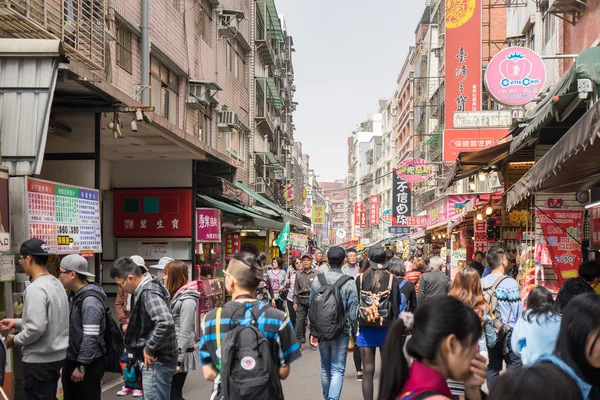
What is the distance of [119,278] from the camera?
621 cm

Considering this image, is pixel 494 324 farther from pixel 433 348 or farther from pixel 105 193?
pixel 105 193

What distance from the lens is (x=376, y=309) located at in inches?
321

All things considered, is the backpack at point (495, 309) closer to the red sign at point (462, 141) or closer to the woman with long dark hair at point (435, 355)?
the woman with long dark hair at point (435, 355)

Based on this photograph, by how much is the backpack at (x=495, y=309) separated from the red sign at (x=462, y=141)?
1441 centimetres

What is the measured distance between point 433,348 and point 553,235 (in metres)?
8.54

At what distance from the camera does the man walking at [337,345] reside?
784cm


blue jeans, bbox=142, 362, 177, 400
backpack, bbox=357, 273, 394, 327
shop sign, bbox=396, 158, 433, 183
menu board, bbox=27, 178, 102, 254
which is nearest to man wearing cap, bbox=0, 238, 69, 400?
blue jeans, bbox=142, 362, 177, 400

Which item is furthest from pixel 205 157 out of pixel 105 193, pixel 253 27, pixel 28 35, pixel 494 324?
pixel 253 27

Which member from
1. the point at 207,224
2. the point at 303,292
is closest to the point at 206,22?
the point at 207,224

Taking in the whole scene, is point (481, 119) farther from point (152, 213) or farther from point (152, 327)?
point (152, 327)

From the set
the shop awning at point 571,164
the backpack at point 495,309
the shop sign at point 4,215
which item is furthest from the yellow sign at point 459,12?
the shop sign at point 4,215

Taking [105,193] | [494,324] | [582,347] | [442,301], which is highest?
[105,193]

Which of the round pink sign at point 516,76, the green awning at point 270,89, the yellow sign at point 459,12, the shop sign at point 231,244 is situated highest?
the yellow sign at point 459,12

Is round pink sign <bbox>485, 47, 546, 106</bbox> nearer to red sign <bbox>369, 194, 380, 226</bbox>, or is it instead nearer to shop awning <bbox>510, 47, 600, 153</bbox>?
shop awning <bbox>510, 47, 600, 153</bbox>
